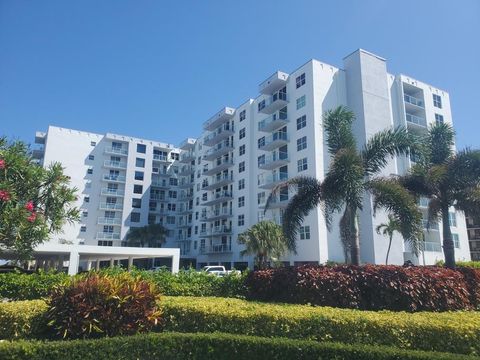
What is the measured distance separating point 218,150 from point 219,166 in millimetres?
2878

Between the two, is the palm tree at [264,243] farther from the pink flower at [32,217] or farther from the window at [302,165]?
the pink flower at [32,217]

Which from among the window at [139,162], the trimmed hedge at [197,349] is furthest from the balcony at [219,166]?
the trimmed hedge at [197,349]

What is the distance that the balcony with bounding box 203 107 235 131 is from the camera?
195ft

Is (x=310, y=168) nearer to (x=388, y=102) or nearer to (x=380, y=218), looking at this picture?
(x=380, y=218)

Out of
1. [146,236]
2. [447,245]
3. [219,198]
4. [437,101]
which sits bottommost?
[447,245]

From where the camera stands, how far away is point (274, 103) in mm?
47031

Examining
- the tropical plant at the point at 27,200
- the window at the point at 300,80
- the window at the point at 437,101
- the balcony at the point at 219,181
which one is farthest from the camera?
the balcony at the point at 219,181

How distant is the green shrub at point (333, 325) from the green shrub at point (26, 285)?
539cm

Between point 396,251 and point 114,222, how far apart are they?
4790cm

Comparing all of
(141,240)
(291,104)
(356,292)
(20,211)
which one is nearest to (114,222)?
(141,240)

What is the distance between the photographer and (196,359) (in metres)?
7.25

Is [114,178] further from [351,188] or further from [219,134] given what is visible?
[351,188]

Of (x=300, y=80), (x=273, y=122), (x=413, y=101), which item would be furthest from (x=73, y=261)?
(x=413, y=101)

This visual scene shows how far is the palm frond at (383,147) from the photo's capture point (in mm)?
15852
